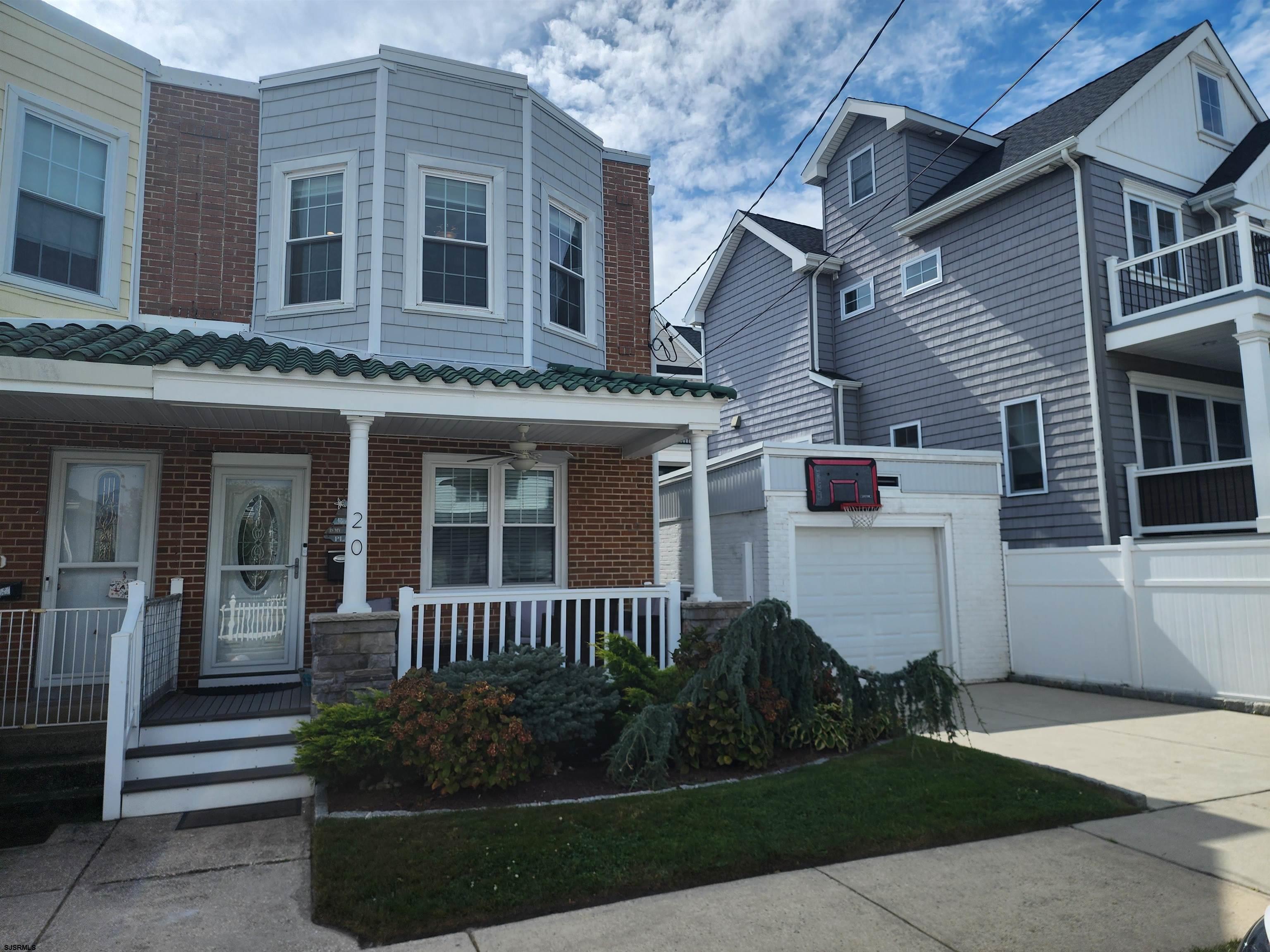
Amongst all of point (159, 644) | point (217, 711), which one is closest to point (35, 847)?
point (217, 711)

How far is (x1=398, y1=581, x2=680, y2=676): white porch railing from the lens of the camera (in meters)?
6.76

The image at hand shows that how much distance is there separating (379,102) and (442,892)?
25.5 ft

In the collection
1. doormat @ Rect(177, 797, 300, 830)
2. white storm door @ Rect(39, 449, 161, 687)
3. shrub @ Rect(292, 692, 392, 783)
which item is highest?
white storm door @ Rect(39, 449, 161, 687)

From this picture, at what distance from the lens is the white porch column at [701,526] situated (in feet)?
26.3

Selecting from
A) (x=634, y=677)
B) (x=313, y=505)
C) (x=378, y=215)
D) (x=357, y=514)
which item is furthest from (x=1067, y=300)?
(x=313, y=505)

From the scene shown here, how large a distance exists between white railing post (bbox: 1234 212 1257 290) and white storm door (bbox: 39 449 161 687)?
12479 millimetres

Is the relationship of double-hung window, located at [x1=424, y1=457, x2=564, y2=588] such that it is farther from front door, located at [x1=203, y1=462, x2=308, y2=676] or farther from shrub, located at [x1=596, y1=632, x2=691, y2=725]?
shrub, located at [x1=596, y1=632, x2=691, y2=725]

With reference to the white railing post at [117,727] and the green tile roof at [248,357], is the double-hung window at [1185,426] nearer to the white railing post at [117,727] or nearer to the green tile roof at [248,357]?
the green tile roof at [248,357]

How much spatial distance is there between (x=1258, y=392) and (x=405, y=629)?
10251 millimetres

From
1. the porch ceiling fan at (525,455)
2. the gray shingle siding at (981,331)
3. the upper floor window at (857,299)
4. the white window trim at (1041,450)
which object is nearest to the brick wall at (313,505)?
the porch ceiling fan at (525,455)

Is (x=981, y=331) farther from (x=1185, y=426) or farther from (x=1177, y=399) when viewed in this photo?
(x=1185, y=426)

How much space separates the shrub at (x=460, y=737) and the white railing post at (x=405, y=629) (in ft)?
2.10

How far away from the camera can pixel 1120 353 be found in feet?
37.6

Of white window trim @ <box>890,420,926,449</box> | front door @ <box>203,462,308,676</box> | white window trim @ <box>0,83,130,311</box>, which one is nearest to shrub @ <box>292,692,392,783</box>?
front door @ <box>203,462,308,676</box>
